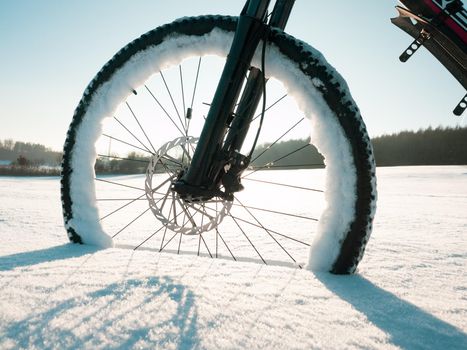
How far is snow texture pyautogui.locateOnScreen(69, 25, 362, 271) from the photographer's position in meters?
1.02

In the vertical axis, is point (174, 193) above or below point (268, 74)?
below

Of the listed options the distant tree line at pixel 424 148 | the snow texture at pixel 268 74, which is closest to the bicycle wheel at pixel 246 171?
the snow texture at pixel 268 74

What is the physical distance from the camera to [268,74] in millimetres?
1146

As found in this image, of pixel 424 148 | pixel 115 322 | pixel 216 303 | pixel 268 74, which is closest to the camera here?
pixel 115 322

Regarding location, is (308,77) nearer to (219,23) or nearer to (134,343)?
(219,23)

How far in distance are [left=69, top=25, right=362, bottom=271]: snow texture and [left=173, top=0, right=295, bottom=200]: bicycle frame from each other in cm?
10

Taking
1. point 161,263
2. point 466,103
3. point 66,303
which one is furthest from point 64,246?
point 466,103

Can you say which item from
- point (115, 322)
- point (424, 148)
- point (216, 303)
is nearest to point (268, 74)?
point (216, 303)

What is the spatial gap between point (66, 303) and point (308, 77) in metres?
1.07

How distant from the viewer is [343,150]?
1021 millimetres

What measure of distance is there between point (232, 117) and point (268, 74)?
23 centimetres

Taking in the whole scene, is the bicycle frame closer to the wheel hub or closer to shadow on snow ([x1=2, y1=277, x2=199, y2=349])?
the wheel hub

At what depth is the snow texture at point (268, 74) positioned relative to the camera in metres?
1.02

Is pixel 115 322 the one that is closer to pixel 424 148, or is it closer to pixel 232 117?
pixel 232 117
